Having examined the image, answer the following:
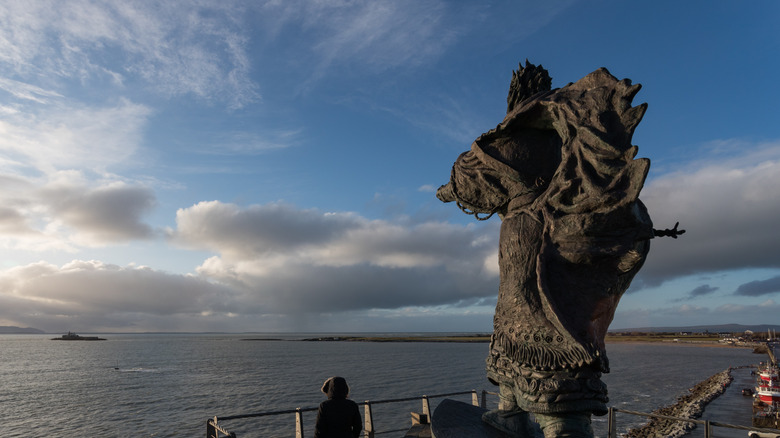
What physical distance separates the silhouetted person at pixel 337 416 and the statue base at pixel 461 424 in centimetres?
94

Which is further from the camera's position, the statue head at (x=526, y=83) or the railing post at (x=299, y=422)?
the railing post at (x=299, y=422)

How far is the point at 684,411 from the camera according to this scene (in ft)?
92.2

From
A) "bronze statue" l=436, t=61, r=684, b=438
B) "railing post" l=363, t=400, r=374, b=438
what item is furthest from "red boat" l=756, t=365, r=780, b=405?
"bronze statue" l=436, t=61, r=684, b=438

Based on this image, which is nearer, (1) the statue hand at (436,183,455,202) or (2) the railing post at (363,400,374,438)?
(1) the statue hand at (436,183,455,202)

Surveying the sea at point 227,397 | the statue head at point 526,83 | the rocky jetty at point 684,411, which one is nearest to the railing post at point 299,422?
the statue head at point 526,83

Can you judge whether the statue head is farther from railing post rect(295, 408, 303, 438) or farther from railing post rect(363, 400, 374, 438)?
railing post rect(363, 400, 374, 438)

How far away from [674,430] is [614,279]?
77.2 ft

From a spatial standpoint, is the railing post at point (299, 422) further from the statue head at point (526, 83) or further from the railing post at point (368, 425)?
the statue head at point (526, 83)

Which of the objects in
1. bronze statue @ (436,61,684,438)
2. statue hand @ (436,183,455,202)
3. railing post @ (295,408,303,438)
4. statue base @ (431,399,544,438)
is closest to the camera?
bronze statue @ (436,61,684,438)

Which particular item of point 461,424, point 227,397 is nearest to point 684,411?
point 461,424

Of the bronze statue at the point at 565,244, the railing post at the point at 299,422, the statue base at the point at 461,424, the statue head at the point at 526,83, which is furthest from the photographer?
the railing post at the point at 299,422

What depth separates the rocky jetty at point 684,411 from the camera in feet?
74.1

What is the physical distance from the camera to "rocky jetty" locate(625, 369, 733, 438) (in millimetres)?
22594

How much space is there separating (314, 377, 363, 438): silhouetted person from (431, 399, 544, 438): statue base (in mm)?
943
